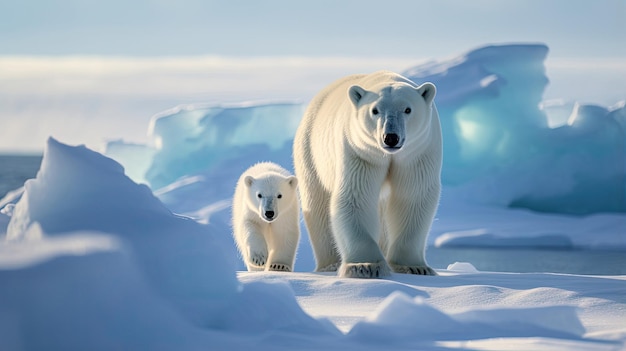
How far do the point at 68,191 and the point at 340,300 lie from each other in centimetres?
162

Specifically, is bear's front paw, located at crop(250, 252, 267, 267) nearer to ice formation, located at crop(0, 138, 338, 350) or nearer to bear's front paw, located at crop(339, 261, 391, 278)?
bear's front paw, located at crop(339, 261, 391, 278)

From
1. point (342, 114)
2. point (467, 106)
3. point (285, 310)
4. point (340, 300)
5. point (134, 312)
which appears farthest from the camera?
point (467, 106)

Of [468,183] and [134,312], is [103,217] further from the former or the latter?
[468,183]

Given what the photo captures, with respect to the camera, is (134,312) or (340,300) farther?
(340,300)

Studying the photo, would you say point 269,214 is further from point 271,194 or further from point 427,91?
point 427,91

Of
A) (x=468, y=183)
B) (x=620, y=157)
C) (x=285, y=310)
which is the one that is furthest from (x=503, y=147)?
(x=285, y=310)

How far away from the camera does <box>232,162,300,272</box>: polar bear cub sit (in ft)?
21.1

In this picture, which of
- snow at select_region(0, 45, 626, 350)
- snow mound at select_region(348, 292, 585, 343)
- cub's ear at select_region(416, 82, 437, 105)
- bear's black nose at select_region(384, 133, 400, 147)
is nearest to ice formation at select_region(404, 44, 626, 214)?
cub's ear at select_region(416, 82, 437, 105)

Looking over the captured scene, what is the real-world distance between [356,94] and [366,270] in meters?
1.11

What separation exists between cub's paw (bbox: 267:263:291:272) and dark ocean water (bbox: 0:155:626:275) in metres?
7.84

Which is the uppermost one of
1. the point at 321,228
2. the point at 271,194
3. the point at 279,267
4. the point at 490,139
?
the point at 490,139

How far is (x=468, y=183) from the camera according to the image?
1802 cm

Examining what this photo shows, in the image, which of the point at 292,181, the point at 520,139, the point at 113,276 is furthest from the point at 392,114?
the point at 520,139

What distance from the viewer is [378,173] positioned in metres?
5.52
